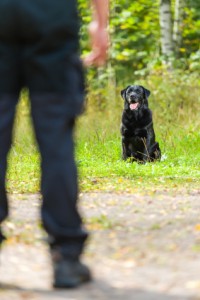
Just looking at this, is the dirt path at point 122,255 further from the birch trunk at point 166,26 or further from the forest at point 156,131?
the birch trunk at point 166,26

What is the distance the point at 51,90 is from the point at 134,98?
9.60m

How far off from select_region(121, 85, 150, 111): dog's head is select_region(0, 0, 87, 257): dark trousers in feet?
31.2

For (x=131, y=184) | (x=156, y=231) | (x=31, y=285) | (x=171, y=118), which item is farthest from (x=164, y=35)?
(x=31, y=285)

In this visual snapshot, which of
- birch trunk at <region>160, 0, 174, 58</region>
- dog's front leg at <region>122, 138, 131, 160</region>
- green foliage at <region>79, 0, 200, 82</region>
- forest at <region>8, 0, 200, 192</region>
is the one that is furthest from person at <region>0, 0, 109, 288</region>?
birch trunk at <region>160, 0, 174, 58</region>

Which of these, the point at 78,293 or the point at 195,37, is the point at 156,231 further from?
the point at 195,37

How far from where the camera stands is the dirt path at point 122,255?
3912 millimetres

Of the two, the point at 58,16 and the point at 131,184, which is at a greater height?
the point at 58,16

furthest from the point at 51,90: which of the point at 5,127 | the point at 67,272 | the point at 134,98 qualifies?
the point at 134,98

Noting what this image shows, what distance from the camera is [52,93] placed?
408 cm

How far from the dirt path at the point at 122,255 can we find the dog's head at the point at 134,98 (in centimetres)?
672

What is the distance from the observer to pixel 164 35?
2336 cm

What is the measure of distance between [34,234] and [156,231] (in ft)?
2.49

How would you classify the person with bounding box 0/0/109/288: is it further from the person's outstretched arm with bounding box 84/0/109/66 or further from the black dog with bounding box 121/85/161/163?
the black dog with bounding box 121/85/161/163

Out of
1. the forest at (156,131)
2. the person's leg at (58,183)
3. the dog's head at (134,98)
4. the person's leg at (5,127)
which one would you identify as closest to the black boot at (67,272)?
the person's leg at (58,183)
